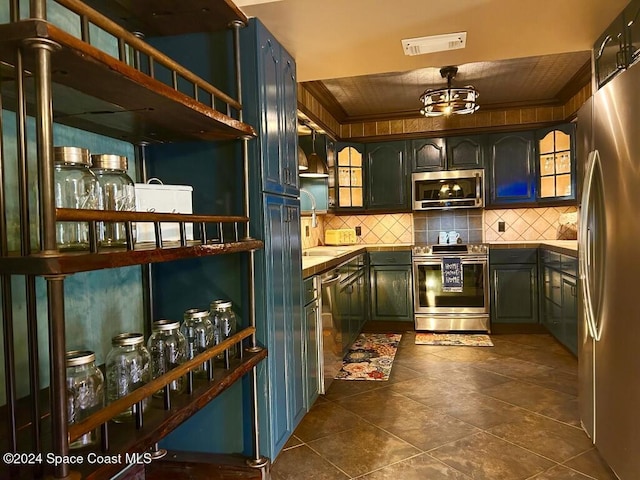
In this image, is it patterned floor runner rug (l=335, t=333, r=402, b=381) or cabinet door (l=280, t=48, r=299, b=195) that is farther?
patterned floor runner rug (l=335, t=333, r=402, b=381)

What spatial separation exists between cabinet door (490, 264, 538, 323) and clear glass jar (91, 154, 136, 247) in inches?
169

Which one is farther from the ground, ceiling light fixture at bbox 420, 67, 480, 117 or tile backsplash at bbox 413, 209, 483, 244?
ceiling light fixture at bbox 420, 67, 480, 117

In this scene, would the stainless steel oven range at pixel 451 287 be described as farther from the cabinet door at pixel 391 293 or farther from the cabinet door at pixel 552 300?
the cabinet door at pixel 552 300

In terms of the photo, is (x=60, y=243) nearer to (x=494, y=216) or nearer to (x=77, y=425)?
(x=77, y=425)

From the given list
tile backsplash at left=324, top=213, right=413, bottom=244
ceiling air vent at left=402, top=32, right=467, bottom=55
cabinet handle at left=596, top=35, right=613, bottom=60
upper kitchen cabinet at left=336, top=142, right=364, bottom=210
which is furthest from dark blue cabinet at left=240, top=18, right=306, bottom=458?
tile backsplash at left=324, top=213, right=413, bottom=244

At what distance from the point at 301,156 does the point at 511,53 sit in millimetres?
1727

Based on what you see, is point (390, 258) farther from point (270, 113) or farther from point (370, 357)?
point (270, 113)

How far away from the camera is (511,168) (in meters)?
5.16

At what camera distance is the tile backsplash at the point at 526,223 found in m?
5.34

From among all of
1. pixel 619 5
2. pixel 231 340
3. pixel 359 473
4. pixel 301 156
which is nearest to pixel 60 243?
pixel 231 340

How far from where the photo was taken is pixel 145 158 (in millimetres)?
2141

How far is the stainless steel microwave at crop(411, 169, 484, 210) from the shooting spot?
17.0 ft

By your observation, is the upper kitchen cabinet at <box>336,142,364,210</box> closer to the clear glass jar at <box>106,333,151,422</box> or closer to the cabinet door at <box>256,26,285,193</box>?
the cabinet door at <box>256,26,285,193</box>

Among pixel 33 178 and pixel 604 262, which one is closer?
pixel 33 178
